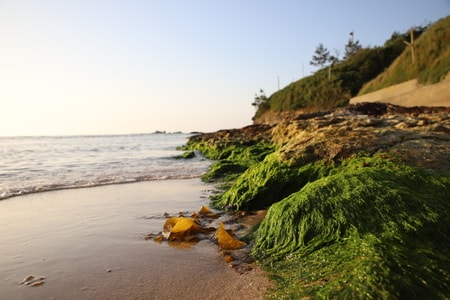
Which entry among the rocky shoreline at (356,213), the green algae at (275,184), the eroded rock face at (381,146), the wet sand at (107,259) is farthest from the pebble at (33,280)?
the eroded rock face at (381,146)

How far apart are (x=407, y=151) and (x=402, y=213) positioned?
1873mm

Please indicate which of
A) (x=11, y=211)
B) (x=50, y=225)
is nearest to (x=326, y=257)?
(x=50, y=225)

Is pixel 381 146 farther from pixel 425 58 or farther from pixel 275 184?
pixel 425 58

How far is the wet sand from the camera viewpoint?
234 centimetres

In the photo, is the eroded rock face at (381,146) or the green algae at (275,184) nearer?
the eroded rock face at (381,146)

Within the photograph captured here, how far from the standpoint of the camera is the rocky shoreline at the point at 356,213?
1.91 metres

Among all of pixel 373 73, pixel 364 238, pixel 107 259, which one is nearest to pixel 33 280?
pixel 107 259

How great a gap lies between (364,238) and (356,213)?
0.41 metres

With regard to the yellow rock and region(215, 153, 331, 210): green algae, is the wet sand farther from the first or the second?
region(215, 153, 331, 210): green algae

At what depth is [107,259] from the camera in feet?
9.77

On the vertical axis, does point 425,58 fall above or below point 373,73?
below

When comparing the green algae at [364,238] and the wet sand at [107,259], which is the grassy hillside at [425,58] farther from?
the wet sand at [107,259]

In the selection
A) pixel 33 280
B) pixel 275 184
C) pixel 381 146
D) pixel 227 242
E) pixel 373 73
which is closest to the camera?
pixel 33 280

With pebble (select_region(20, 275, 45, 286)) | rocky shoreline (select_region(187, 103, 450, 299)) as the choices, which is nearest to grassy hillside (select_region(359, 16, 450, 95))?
rocky shoreline (select_region(187, 103, 450, 299))
